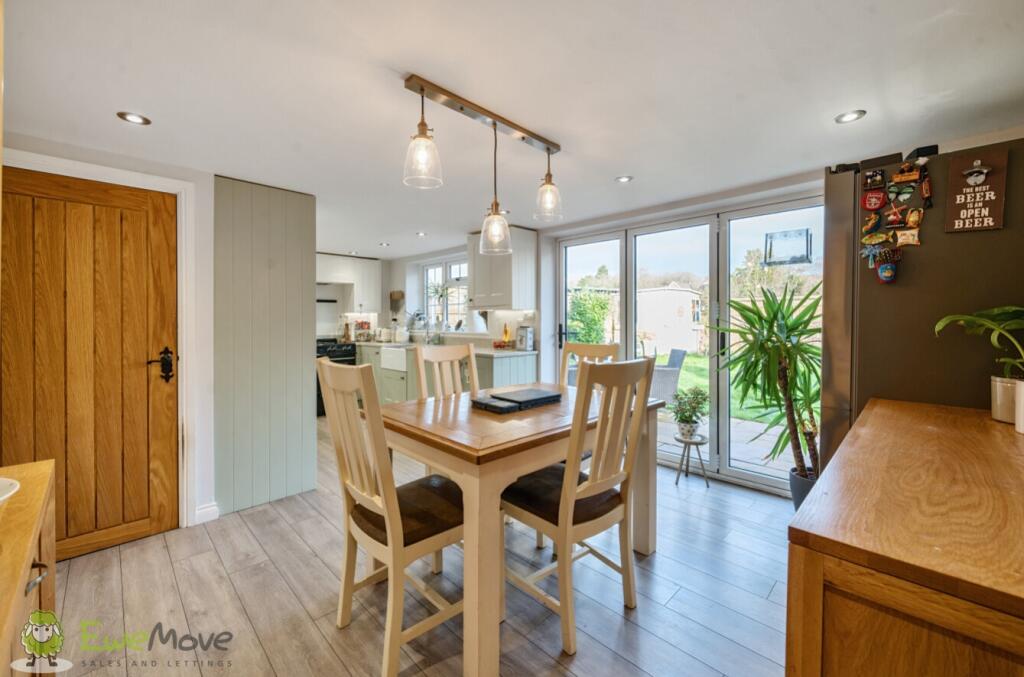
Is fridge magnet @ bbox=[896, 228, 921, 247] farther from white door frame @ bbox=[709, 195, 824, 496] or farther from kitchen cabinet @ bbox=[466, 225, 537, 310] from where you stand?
kitchen cabinet @ bbox=[466, 225, 537, 310]

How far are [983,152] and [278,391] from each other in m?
3.83

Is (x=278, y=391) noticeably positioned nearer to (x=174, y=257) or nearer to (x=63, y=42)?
(x=174, y=257)

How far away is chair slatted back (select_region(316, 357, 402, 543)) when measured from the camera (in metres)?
1.43

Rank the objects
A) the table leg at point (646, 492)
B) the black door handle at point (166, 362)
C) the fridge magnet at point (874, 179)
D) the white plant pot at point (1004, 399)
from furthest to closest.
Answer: the black door handle at point (166, 362) → the table leg at point (646, 492) → the fridge magnet at point (874, 179) → the white plant pot at point (1004, 399)

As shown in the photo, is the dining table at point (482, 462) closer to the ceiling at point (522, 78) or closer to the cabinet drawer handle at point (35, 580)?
the cabinet drawer handle at point (35, 580)

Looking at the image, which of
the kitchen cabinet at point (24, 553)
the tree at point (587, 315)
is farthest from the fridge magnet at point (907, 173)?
the kitchen cabinet at point (24, 553)

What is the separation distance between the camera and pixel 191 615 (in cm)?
188

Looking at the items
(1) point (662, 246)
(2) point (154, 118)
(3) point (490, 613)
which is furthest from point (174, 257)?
(1) point (662, 246)

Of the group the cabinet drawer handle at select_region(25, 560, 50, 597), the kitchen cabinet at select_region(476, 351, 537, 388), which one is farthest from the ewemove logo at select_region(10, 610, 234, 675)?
the kitchen cabinet at select_region(476, 351, 537, 388)

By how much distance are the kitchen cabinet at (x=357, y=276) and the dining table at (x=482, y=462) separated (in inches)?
179

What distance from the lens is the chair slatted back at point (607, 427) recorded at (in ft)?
5.18

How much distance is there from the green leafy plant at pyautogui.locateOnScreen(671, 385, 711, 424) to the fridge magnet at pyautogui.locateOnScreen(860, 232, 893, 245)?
1.77 metres

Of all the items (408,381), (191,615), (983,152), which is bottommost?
(191,615)

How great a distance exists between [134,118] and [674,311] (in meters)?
3.70
